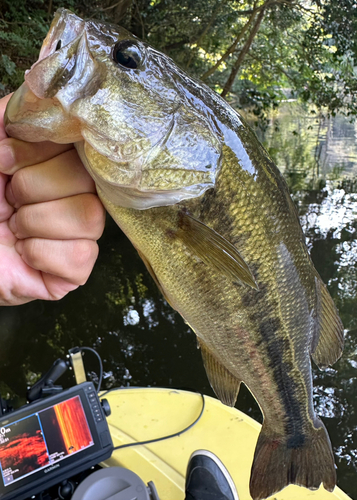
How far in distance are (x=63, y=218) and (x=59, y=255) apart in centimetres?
11

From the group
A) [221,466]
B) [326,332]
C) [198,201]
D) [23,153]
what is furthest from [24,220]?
[221,466]

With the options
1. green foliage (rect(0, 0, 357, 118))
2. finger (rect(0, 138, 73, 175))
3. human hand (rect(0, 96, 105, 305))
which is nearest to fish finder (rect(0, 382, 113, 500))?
human hand (rect(0, 96, 105, 305))

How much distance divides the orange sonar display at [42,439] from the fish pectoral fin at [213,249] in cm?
144

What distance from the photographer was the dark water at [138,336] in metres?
4.27

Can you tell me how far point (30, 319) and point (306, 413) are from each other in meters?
4.75

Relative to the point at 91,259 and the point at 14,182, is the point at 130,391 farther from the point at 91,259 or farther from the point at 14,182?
the point at 14,182

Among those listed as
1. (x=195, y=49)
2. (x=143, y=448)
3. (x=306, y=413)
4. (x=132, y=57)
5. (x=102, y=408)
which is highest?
(x=195, y=49)

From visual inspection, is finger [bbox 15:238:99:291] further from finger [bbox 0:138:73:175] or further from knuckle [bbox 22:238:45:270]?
finger [bbox 0:138:73:175]

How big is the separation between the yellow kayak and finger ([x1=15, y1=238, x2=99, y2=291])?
1754 mm

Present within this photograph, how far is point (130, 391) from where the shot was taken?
307cm

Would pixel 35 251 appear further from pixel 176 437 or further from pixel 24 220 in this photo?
pixel 176 437

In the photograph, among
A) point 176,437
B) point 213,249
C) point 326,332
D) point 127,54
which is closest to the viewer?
point 127,54

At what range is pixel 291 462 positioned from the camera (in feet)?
5.41

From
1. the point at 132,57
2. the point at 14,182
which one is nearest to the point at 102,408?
the point at 14,182
